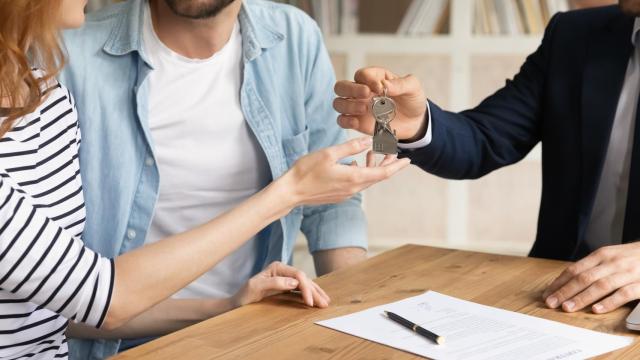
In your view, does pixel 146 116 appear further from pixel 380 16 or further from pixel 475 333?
pixel 380 16

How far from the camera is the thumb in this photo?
1.50m

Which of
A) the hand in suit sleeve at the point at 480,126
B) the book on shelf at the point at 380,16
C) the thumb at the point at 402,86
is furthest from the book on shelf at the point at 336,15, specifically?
the thumb at the point at 402,86

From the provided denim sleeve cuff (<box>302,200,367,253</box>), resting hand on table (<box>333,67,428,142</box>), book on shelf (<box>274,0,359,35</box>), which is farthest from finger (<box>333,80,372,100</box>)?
book on shelf (<box>274,0,359,35</box>)

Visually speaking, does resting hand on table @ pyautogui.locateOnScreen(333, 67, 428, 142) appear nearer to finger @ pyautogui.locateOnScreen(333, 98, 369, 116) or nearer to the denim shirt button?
finger @ pyautogui.locateOnScreen(333, 98, 369, 116)

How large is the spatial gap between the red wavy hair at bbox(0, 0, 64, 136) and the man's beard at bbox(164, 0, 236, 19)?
16.9 inches

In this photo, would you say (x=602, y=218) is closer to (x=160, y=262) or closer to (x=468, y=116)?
(x=468, y=116)

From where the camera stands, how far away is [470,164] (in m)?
1.84

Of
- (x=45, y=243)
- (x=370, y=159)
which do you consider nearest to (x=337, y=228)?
(x=370, y=159)

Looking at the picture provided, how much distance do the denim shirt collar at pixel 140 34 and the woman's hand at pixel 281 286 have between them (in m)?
0.62

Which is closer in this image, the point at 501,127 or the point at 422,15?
the point at 501,127

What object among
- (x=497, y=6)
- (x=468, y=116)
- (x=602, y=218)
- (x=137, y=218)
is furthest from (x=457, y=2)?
(x=137, y=218)

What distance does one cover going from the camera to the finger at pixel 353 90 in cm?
147

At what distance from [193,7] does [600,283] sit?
96 cm

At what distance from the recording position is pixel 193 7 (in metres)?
1.66
